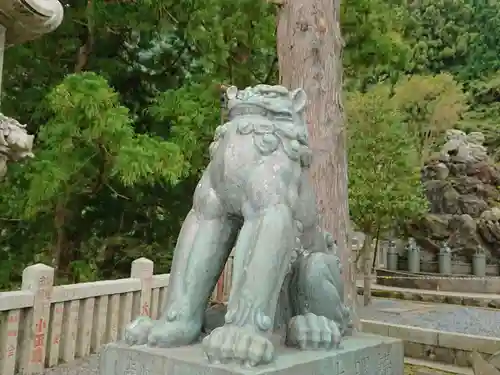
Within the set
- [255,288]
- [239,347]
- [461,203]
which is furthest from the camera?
[461,203]

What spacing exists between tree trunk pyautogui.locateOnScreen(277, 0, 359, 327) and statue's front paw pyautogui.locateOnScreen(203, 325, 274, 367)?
9.93ft

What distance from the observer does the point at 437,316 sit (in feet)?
29.7

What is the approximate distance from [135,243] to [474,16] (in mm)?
21784

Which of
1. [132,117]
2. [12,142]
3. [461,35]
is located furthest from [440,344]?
[461,35]

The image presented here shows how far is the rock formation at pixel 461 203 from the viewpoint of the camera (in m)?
13.4

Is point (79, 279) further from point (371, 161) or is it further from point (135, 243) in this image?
point (371, 161)

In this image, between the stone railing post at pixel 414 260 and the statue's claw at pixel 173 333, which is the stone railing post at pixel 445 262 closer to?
the stone railing post at pixel 414 260

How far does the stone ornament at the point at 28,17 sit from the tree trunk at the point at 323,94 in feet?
6.71

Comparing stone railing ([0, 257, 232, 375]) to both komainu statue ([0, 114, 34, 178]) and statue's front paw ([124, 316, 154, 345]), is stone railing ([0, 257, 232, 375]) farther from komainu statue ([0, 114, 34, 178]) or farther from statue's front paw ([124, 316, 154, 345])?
statue's front paw ([124, 316, 154, 345])

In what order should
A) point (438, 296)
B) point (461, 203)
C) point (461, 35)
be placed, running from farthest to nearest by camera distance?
point (461, 35), point (461, 203), point (438, 296)

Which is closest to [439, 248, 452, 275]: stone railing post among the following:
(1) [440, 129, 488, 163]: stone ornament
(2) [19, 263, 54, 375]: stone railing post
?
(1) [440, 129, 488, 163]: stone ornament

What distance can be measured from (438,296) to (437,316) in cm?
186

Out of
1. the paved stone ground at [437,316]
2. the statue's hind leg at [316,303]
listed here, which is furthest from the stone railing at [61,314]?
the paved stone ground at [437,316]

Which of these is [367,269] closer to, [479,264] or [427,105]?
[479,264]
